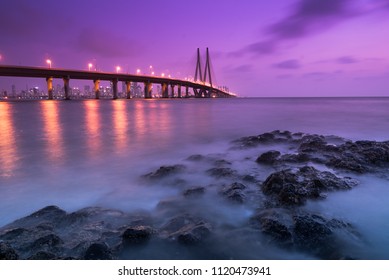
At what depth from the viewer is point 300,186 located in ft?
13.7

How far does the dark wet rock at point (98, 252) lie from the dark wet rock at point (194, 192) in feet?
5.76

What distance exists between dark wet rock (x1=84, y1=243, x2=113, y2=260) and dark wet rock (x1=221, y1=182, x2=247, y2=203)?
194 centimetres

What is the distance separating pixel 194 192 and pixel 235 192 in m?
0.65

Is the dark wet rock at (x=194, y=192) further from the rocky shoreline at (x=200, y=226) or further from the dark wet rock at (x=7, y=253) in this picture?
the dark wet rock at (x=7, y=253)

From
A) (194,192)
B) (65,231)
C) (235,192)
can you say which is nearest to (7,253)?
(65,231)

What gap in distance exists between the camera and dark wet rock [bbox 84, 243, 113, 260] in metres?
2.70

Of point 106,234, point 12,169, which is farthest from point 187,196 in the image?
point 12,169

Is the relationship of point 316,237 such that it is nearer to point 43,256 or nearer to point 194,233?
point 194,233

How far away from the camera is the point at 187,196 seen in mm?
4316

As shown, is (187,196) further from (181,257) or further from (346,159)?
(346,159)

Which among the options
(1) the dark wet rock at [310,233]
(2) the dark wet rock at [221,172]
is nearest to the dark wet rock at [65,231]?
(1) the dark wet rock at [310,233]

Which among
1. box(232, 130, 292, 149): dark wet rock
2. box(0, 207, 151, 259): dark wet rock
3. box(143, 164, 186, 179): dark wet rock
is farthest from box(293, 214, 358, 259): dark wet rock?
box(232, 130, 292, 149): dark wet rock

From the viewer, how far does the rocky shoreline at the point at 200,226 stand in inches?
112
